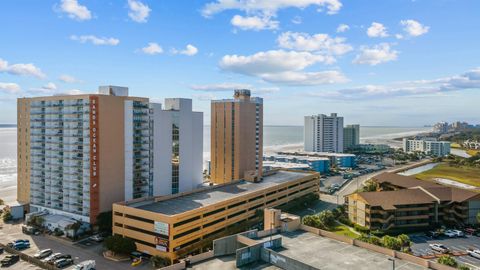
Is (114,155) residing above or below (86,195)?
above

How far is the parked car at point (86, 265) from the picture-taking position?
164 ft

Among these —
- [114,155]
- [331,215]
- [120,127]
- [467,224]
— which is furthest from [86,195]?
[467,224]

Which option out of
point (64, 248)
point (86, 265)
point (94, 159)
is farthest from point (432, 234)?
point (64, 248)

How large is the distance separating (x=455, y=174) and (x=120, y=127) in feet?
379

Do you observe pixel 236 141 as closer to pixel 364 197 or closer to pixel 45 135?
pixel 364 197

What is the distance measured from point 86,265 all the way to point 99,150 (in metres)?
23.8

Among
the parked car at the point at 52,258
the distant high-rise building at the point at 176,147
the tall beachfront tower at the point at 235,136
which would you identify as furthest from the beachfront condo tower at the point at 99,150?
the tall beachfront tower at the point at 235,136

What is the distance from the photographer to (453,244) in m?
60.5

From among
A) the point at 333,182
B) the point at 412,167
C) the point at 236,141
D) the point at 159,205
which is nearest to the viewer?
the point at 159,205

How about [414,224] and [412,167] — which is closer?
[414,224]

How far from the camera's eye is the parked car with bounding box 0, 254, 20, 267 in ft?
173

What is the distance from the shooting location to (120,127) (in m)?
71.2

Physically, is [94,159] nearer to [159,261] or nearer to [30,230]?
[30,230]

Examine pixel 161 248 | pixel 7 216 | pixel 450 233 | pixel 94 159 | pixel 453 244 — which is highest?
pixel 94 159
